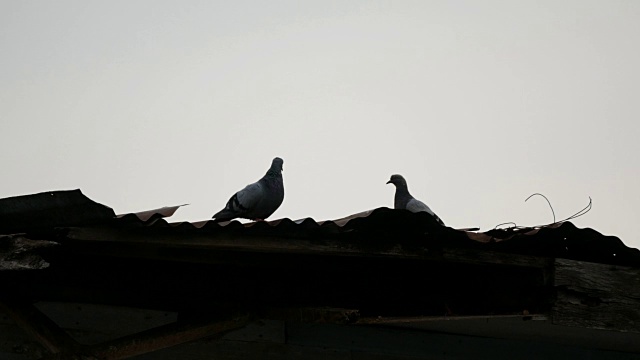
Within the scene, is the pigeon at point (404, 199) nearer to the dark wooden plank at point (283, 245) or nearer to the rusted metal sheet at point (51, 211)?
the dark wooden plank at point (283, 245)

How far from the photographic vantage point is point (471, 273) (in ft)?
11.6

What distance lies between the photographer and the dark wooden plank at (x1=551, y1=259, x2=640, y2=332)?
317cm

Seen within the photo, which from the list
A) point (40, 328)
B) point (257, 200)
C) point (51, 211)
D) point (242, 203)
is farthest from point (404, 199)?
point (51, 211)

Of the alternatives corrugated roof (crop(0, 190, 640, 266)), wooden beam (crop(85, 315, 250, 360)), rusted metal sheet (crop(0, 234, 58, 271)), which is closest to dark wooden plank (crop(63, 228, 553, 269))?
corrugated roof (crop(0, 190, 640, 266))

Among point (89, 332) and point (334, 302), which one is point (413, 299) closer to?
point (334, 302)

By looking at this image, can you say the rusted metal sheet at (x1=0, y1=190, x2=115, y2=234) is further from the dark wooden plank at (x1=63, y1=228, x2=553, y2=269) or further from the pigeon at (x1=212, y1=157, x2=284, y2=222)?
the pigeon at (x1=212, y1=157, x2=284, y2=222)

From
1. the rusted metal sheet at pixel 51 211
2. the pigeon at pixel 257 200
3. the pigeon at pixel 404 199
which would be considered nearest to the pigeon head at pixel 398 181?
the pigeon at pixel 404 199

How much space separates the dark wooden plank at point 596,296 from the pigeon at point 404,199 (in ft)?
6.54

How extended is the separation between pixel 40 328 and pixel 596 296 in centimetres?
224

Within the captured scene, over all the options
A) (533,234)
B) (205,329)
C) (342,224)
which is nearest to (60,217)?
(205,329)

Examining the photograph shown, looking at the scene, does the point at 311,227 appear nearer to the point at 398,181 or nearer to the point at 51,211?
the point at 51,211

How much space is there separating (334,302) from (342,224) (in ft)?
2.22

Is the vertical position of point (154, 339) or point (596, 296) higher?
point (596, 296)

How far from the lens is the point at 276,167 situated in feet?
22.4
